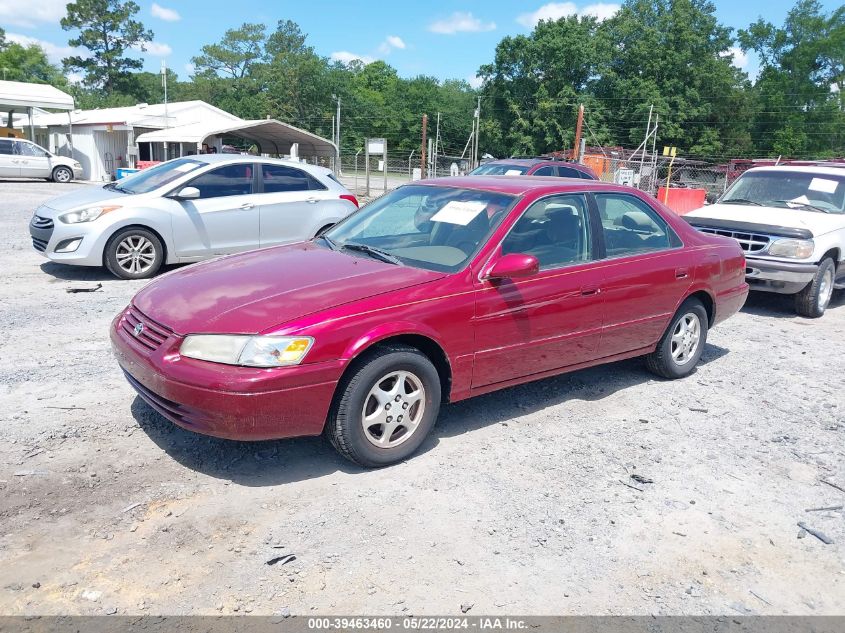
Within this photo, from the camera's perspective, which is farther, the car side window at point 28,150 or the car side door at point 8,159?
the car side window at point 28,150

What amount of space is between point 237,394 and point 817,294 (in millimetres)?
7809

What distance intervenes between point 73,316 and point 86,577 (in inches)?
176

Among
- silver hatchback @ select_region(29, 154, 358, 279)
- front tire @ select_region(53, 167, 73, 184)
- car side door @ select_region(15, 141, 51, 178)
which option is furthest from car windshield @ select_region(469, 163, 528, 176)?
front tire @ select_region(53, 167, 73, 184)

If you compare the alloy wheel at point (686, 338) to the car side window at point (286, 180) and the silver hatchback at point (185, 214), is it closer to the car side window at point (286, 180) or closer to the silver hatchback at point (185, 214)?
the silver hatchback at point (185, 214)

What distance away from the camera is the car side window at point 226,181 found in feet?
29.6

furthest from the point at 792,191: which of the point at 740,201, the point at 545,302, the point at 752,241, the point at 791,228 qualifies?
the point at 545,302

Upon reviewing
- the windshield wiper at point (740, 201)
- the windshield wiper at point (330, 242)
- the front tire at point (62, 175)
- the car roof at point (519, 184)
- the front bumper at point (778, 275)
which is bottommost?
the front bumper at point (778, 275)

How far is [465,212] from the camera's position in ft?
15.9

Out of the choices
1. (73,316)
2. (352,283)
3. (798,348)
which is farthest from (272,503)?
(798,348)

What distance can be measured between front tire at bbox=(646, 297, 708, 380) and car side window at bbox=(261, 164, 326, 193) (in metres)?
5.83

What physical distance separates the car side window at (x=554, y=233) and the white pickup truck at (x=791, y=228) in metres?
4.40

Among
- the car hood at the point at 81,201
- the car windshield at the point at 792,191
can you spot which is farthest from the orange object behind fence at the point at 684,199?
the car hood at the point at 81,201

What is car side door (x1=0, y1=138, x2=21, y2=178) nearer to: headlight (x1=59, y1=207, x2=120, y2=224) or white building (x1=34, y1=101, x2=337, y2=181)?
white building (x1=34, y1=101, x2=337, y2=181)

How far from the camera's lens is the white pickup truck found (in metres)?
8.34
